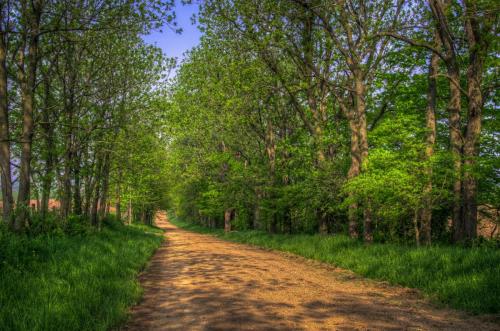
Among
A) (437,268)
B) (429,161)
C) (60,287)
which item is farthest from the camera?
(429,161)

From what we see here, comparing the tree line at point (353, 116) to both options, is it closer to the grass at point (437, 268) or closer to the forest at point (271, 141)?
the forest at point (271, 141)

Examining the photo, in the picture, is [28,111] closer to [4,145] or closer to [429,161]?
[4,145]

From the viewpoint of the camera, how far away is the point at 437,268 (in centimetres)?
923

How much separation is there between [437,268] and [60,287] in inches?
340

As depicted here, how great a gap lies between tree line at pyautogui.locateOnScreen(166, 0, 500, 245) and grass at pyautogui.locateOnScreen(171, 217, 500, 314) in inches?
60.8

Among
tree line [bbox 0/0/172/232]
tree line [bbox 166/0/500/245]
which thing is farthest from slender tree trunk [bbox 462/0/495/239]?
tree line [bbox 0/0/172/232]

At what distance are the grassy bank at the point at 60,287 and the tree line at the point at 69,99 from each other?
224 cm

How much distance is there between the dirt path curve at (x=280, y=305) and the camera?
5973mm

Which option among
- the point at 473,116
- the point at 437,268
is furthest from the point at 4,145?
the point at 473,116

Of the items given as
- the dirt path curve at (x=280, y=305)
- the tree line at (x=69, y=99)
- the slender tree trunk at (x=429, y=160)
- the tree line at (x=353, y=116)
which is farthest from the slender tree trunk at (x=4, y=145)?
the slender tree trunk at (x=429, y=160)

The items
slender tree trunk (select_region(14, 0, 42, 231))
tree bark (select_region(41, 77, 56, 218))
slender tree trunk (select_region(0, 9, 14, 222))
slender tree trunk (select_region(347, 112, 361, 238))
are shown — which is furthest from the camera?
slender tree trunk (select_region(347, 112, 361, 238))

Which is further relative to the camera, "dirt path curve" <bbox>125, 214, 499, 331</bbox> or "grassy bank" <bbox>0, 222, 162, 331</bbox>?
"dirt path curve" <bbox>125, 214, 499, 331</bbox>

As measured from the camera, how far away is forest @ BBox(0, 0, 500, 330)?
8672 mm

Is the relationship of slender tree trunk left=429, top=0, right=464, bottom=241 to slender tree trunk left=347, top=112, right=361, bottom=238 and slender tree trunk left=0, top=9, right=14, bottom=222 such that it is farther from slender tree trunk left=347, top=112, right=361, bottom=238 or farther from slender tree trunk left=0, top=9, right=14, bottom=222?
slender tree trunk left=0, top=9, right=14, bottom=222
